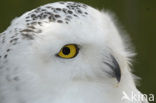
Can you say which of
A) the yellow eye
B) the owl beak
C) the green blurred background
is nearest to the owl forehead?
the yellow eye

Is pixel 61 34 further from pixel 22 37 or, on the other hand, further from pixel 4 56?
pixel 4 56

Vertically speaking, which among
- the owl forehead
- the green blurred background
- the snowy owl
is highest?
the green blurred background

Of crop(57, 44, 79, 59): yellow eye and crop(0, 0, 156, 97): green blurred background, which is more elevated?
crop(0, 0, 156, 97): green blurred background

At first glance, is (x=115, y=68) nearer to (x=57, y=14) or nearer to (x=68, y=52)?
(x=68, y=52)

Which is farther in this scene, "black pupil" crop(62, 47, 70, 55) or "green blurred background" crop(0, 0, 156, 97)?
"green blurred background" crop(0, 0, 156, 97)

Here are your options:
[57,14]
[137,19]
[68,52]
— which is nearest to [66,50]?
[68,52]

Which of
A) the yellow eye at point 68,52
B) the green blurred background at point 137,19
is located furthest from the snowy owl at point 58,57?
the green blurred background at point 137,19

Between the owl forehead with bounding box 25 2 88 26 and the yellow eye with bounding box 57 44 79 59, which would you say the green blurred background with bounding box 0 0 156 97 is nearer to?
the owl forehead with bounding box 25 2 88 26

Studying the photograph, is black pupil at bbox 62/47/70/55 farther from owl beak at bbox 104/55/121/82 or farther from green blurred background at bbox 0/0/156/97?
green blurred background at bbox 0/0/156/97
